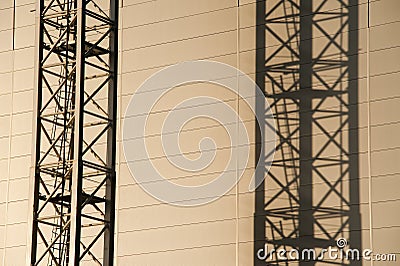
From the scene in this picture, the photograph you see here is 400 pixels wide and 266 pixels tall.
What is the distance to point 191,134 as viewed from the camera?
1731 cm

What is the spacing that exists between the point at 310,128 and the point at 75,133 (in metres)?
4.00

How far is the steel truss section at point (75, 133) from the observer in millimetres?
16828

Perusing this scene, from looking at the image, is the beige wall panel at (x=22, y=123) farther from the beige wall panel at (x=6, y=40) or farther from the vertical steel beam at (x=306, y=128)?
the vertical steel beam at (x=306, y=128)

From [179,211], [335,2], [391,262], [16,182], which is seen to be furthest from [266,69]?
[16,182]

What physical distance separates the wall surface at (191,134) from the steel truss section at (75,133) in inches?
17.4

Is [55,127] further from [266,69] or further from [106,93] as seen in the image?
[266,69]

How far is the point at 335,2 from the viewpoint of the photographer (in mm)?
16359

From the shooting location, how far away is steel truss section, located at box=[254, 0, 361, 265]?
1577 centimetres

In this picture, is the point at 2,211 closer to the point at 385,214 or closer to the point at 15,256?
the point at 15,256

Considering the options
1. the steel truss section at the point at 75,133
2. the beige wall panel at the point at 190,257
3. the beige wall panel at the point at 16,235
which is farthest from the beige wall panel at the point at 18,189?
the beige wall panel at the point at 190,257

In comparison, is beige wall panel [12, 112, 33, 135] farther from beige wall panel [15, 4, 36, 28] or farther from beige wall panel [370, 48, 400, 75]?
beige wall panel [370, 48, 400, 75]

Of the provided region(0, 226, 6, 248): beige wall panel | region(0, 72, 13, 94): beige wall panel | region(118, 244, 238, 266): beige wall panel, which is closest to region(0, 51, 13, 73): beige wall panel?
region(0, 72, 13, 94): beige wall panel

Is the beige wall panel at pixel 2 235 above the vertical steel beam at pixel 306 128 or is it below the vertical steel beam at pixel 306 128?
below

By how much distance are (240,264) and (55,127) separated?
4.90 metres
